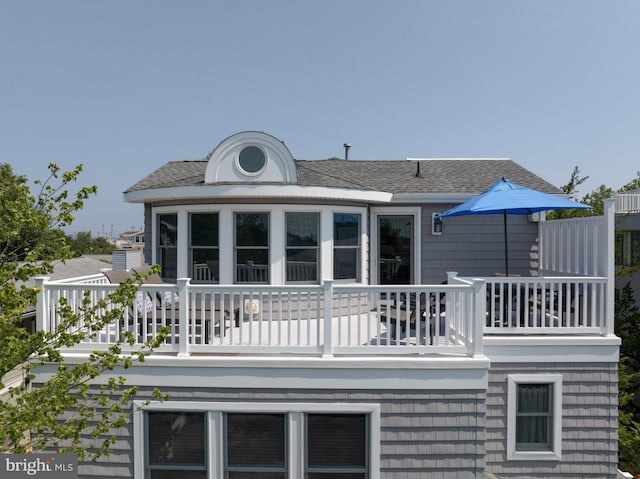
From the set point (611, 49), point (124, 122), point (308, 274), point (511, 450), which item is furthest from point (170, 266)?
point (611, 49)

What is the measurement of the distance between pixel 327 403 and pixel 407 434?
3.55ft

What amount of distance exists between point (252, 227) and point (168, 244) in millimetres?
1928

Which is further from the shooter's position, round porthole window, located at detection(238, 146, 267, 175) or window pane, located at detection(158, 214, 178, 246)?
window pane, located at detection(158, 214, 178, 246)

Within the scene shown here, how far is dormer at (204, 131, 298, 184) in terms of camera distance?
6.70 m

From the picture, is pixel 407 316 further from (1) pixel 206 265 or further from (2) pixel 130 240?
(2) pixel 130 240

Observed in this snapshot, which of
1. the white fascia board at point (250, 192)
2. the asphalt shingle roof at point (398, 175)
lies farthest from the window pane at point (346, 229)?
the asphalt shingle roof at point (398, 175)

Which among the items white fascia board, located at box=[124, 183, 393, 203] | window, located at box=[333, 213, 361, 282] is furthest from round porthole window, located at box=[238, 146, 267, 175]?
window, located at box=[333, 213, 361, 282]

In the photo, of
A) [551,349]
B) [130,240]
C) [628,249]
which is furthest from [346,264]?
[130,240]

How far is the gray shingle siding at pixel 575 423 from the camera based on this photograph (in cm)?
516

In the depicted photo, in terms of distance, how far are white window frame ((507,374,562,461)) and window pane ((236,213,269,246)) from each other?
4593mm

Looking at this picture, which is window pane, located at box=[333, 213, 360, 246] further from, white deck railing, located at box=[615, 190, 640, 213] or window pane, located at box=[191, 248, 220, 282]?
white deck railing, located at box=[615, 190, 640, 213]

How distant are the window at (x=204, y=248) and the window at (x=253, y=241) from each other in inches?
16.9

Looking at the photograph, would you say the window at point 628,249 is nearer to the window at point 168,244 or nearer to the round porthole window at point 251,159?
the round porthole window at point 251,159

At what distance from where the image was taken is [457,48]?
35.1 ft
